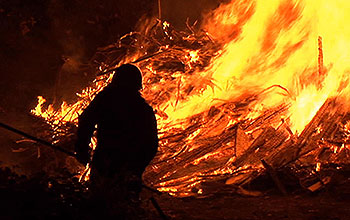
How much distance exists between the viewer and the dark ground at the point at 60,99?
3.25 m

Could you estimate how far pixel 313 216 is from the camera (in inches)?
175

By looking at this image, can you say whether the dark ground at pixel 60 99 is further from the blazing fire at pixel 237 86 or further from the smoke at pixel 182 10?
the blazing fire at pixel 237 86

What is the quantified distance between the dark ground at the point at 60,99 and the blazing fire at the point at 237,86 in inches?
24.4

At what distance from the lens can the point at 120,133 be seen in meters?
3.70

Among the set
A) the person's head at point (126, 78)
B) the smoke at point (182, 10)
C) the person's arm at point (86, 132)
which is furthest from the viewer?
the smoke at point (182, 10)

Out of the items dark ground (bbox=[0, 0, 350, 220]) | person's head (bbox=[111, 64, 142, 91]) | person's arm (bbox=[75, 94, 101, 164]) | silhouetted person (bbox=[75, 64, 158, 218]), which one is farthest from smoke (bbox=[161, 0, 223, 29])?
person's arm (bbox=[75, 94, 101, 164])

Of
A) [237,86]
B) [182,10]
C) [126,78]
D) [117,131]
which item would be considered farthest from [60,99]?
[117,131]

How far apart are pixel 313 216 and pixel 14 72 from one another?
7.42 m

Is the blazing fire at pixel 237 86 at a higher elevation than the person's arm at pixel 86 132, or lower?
higher

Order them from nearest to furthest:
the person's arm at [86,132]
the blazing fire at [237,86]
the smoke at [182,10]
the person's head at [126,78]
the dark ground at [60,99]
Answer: the dark ground at [60,99], the person's arm at [86,132], the person's head at [126,78], the blazing fire at [237,86], the smoke at [182,10]

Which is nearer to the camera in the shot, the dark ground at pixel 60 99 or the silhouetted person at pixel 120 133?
the dark ground at pixel 60 99

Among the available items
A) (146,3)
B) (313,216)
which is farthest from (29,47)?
(313,216)

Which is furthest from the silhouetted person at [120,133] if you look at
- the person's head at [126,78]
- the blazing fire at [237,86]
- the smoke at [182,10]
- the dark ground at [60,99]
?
the smoke at [182,10]

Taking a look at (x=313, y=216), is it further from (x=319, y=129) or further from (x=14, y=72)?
(x=14, y=72)
